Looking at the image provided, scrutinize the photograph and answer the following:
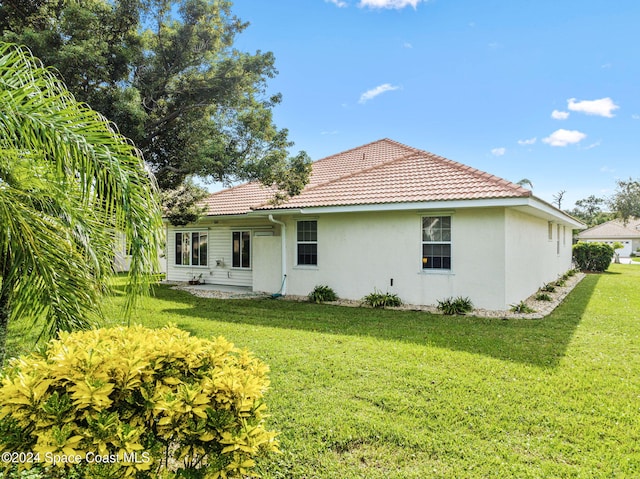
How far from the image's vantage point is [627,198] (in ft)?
206

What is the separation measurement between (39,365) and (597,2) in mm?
15582

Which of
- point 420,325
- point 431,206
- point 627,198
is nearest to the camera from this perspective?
point 420,325

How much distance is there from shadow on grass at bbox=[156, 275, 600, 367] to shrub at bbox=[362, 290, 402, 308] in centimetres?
57

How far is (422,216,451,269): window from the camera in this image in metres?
11.0

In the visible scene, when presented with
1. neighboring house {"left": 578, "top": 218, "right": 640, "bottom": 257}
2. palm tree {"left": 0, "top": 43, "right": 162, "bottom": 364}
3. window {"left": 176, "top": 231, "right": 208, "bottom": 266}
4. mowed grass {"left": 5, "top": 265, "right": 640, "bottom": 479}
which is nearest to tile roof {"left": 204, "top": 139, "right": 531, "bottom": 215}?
window {"left": 176, "top": 231, "right": 208, "bottom": 266}

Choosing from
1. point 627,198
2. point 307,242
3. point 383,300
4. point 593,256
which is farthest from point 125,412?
point 627,198

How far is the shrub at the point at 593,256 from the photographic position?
24.6 meters

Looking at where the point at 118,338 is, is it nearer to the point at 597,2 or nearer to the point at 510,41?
the point at 597,2

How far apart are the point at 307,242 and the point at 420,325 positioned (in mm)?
5629

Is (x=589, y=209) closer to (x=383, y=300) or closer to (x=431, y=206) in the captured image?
(x=431, y=206)

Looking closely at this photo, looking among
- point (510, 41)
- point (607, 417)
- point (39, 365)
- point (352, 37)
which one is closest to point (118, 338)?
point (39, 365)

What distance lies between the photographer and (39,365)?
2.23m

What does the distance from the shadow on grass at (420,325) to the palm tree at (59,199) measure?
4070 mm

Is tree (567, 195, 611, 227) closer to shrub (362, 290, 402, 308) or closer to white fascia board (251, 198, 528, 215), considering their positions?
white fascia board (251, 198, 528, 215)
